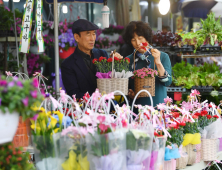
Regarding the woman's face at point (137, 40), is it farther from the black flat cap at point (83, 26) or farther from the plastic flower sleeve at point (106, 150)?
the plastic flower sleeve at point (106, 150)

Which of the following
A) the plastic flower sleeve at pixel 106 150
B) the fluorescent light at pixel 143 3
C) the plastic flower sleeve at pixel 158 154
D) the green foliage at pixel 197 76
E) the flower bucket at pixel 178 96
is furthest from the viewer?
the fluorescent light at pixel 143 3

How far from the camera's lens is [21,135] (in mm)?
1748

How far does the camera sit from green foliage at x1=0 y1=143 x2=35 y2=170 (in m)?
1.14

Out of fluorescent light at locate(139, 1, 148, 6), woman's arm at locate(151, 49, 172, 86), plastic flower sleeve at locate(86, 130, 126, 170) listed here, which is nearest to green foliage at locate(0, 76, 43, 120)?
plastic flower sleeve at locate(86, 130, 126, 170)

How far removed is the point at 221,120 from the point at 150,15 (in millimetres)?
4545

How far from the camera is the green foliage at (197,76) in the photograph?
396cm

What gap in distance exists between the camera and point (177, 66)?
438cm

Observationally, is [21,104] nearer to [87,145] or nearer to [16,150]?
[16,150]

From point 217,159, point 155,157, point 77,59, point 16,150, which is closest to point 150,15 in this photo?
point 77,59

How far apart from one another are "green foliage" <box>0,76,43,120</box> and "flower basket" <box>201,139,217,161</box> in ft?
4.84

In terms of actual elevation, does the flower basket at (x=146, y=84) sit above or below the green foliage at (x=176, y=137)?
above

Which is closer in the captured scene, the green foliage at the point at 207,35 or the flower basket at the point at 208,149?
the flower basket at the point at 208,149

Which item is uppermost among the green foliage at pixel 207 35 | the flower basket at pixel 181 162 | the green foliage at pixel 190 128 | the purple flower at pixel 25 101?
the green foliage at pixel 207 35

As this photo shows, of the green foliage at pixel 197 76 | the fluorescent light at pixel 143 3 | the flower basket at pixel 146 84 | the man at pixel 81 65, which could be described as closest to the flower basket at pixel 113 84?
the flower basket at pixel 146 84
